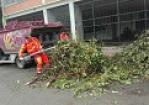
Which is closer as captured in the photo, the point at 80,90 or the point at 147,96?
the point at 147,96

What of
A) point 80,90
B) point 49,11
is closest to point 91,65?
point 80,90

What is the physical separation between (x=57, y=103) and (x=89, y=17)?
677 inches

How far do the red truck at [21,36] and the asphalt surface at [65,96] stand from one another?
11.2 feet

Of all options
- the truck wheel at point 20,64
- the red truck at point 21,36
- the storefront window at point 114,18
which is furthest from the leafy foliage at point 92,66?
the storefront window at point 114,18

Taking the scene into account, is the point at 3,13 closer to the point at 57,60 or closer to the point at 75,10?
the point at 75,10

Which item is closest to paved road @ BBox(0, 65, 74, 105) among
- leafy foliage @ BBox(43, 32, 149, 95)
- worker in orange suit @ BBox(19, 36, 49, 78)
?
leafy foliage @ BBox(43, 32, 149, 95)

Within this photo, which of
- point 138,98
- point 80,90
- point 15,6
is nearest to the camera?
point 138,98

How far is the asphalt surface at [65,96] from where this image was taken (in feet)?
28.6

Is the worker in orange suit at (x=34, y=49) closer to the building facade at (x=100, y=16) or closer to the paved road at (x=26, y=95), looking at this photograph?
the paved road at (x=26, y=95)

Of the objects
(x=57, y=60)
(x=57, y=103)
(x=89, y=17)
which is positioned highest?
(x=89, y=17)

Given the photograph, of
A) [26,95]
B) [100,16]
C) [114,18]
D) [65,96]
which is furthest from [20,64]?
[100,16]

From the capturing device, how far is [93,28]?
25.1 metres

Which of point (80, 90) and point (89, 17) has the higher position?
point (89, 17)

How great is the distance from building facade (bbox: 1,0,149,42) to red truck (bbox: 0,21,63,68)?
589cm
